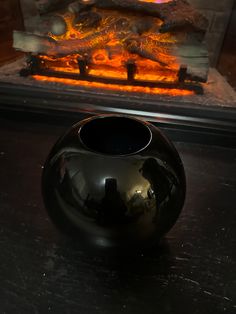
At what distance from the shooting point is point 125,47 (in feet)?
3.58

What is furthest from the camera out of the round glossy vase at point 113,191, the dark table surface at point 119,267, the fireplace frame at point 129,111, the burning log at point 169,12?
the burning log at point 169,12

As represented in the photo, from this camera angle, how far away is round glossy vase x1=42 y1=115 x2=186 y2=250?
34cm

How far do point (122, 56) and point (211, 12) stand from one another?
0.38 m

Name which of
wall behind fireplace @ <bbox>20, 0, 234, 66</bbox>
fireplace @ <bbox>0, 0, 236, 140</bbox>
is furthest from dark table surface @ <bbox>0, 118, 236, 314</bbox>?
wall behind fireplace @ <bbox>20, 0, 234, 66</bbox>

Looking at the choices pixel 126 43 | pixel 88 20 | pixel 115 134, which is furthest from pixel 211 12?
pixel 115 134

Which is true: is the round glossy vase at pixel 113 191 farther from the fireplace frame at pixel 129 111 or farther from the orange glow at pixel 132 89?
the orange glow at pixel 132 89

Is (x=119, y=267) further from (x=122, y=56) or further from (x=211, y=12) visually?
(x=211, y=12)

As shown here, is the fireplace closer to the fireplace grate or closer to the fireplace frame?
the fireplace grate

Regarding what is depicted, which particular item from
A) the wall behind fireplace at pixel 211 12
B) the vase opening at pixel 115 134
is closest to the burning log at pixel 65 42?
the wall behind fireplace at pixel 211 12

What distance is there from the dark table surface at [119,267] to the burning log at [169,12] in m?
0.63

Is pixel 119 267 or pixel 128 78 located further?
pixel 128 78

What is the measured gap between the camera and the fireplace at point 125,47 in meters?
1.06

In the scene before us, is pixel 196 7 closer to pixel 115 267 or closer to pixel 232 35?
pixel 232 35

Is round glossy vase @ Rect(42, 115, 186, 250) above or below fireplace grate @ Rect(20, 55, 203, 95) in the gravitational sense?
above
